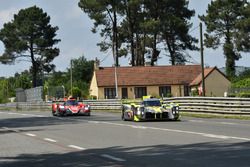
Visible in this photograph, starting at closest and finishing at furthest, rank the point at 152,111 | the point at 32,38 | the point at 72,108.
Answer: the point at 152,111 < the point at 72,108 < the point at 32,38

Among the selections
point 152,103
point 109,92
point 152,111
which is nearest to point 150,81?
point 109,92

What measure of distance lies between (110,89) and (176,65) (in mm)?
10068

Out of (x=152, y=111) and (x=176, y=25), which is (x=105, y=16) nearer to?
(x=176, y=25)

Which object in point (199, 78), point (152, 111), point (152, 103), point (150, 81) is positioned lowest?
point (152, 111)

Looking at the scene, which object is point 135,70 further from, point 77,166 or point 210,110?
point 77,166

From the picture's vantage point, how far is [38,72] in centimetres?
9125

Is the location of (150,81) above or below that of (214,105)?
above

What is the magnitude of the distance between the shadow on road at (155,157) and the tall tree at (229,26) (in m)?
62.8

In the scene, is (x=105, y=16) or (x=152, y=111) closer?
(x=152, y=111)

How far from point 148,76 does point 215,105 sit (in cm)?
4889

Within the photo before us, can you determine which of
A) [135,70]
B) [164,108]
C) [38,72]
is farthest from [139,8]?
[164,108]

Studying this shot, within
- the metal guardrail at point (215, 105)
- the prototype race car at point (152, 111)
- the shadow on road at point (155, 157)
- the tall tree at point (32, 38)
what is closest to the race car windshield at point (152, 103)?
the prototype race car at point (152, 111)

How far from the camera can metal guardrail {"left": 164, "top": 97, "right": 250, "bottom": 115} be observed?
2905cm

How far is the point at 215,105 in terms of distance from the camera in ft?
103
